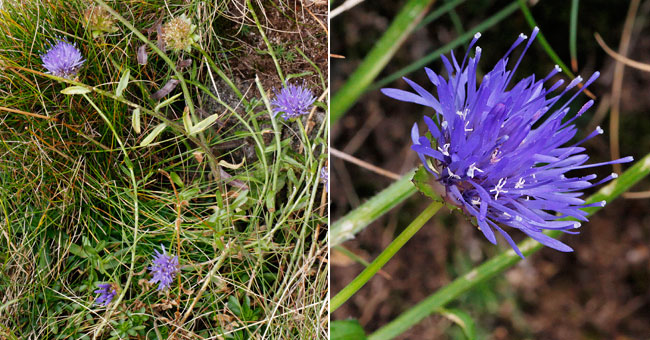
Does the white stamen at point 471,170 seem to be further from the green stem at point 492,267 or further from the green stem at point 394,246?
the green stem at point 492,267

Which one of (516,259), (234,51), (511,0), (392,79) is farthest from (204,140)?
(511,0)

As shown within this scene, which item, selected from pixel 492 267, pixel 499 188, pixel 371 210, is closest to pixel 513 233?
pixel 492 267

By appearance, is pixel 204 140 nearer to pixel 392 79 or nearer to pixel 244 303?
pixel 244 303

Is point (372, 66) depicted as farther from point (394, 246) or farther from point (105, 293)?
point (105, 293)

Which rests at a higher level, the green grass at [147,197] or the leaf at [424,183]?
the leaf at [424,183]

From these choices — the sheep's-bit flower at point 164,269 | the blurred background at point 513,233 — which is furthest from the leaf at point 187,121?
the blurred background at point 513,233

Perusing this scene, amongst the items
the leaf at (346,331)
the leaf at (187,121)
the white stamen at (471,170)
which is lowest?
the leaf at (346,331)
